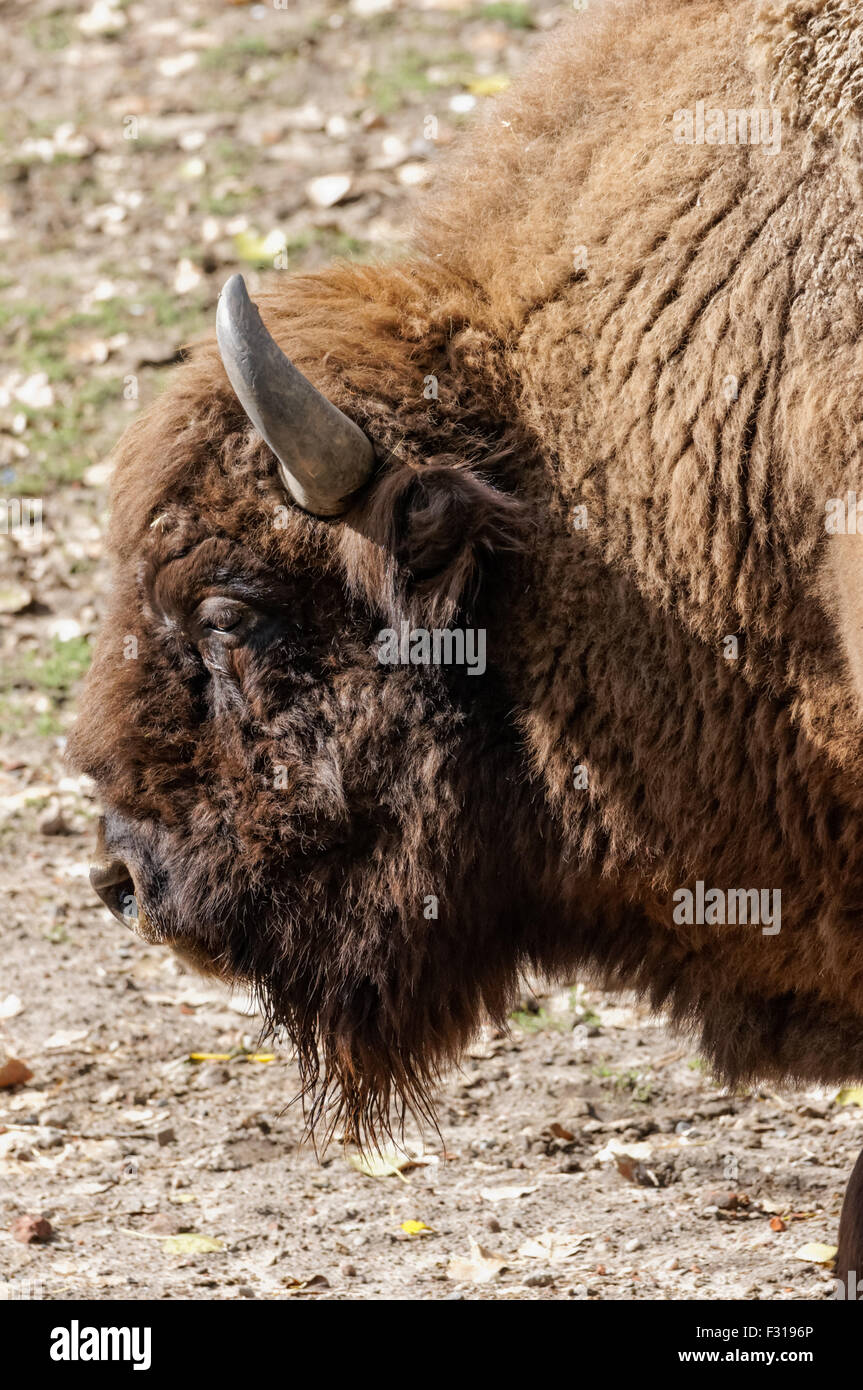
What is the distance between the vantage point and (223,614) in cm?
370

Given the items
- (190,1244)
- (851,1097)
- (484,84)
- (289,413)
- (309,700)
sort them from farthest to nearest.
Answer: (484,84), (851,1097), (190,1244), (309,700), (289,413)

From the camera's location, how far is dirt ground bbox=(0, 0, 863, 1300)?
14.1ft

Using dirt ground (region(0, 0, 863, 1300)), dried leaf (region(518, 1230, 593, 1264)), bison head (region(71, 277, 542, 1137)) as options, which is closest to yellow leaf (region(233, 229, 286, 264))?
dirt ground (region(0, 0, 863, 1300))

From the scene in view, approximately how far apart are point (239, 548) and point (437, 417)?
21.6 inches

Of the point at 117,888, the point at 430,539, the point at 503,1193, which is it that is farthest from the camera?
the point at 503,1193

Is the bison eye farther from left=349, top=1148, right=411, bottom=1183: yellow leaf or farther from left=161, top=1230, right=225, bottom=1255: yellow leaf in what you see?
left=349, top=1148, right=411, bottom=1183: yellow leaf

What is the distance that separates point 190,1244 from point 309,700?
1.69 metres

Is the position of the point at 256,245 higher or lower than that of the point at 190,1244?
higher

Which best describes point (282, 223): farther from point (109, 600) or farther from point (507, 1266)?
point (507, 1266)

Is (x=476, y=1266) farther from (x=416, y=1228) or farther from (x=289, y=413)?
(x=289, y=413)

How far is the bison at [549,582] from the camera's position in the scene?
3.46 metres

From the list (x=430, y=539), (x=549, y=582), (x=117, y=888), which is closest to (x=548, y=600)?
(x=549, y=582)
